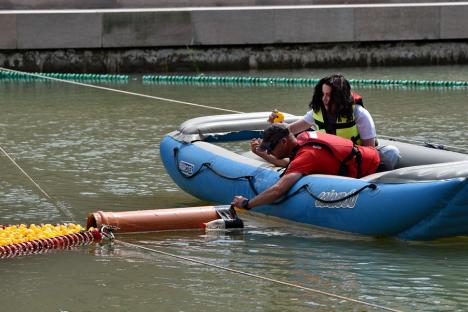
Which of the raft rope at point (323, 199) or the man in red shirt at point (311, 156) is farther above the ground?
the man in red shirt at point (311, 156)

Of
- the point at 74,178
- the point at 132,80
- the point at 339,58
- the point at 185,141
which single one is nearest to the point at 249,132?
the point at 185,141

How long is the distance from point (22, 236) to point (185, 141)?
2096mm

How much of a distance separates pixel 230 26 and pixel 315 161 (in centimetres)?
1083

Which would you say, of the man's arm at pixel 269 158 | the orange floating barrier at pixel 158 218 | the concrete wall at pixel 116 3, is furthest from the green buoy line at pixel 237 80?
the orange floating barrier at pixel 158 218

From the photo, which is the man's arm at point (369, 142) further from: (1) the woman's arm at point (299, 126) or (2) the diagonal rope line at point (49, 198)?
(2) the diagonal rope line at point (49, 198)

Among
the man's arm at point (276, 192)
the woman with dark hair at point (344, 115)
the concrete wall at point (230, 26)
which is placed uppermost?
the concrete wall at point (230, 26)

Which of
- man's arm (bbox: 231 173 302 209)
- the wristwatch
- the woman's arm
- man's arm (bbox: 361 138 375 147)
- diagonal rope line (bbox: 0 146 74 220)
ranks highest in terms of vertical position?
the woman's arm

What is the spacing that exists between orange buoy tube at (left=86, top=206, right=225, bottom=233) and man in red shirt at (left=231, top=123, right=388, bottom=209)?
35cm

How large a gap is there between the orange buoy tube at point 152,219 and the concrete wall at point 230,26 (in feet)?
33.7

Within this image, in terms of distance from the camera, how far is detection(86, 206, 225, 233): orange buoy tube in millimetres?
7969

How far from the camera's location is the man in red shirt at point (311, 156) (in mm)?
7914

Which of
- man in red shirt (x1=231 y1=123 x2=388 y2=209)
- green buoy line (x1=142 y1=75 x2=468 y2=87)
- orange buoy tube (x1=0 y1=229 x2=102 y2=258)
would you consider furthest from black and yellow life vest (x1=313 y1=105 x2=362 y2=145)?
green buoy line (x1=142 y1=75 x2=468 y2=87)

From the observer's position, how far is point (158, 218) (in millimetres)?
8047

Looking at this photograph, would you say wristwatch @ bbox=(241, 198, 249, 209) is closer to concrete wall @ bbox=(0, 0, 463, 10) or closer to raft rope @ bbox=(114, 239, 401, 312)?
raft rope @ bbox=(114, 239, 401, 312)
